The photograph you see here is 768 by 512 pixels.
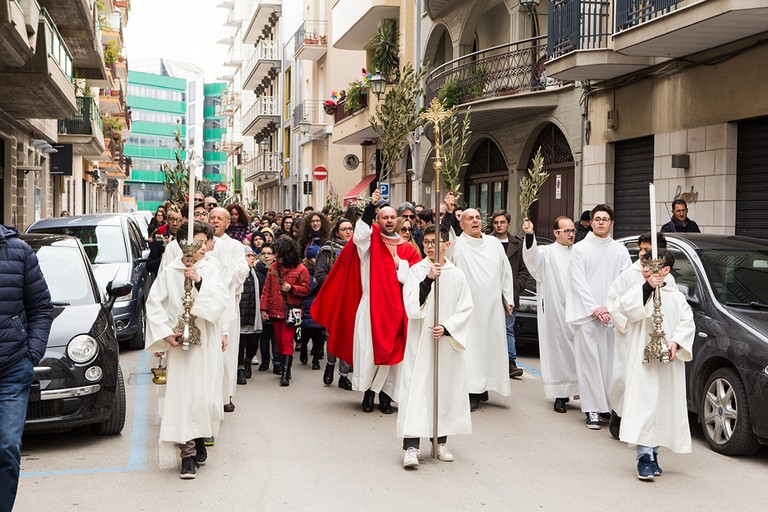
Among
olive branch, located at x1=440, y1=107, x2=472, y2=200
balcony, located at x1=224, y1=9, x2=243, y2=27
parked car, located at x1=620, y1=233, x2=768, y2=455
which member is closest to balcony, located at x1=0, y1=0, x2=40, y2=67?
olive branch, located at x1=440, y1=107, x2=472, y2=200

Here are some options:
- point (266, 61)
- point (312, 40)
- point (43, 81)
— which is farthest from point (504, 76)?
point (266, 61)

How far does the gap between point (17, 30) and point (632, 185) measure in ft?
35.4

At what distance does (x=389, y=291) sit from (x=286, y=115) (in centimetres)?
4326

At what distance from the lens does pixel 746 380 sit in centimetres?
732

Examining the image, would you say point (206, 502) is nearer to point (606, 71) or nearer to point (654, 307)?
point (654, 307)

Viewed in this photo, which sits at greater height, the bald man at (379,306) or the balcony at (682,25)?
the balcony at (682,25)

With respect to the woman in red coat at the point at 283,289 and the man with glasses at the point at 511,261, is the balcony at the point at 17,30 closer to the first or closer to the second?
the woman in red coat at the point at 283,289

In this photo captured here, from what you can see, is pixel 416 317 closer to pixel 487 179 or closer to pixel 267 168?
pixel 487 179

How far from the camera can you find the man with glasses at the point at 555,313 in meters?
9.60

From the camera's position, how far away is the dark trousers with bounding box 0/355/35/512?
5.20 metres

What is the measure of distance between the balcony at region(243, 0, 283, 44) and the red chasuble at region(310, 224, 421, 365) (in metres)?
46.6

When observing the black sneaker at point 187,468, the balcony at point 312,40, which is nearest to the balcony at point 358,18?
the balcony at point 312,40

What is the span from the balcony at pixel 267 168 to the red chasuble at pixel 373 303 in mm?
43044

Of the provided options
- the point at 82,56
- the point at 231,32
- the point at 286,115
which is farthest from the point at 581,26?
the point at 231,32
